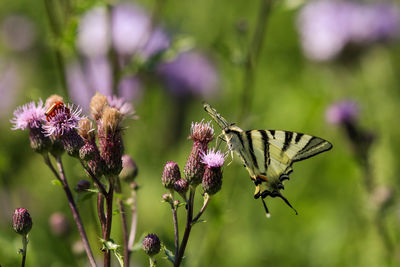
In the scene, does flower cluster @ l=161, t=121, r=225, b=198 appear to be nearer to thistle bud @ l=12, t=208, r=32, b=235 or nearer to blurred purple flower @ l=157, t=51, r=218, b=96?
thistle bud @ l=12, t=208, r=32, b=235

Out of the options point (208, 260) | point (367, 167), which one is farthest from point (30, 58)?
point (367, 167)

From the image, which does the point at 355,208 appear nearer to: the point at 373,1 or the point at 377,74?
the point at 377,74

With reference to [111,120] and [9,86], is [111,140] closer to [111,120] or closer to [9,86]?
[111,120]

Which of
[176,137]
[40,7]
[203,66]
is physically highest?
[40,7]

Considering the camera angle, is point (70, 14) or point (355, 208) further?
point (355, 208)

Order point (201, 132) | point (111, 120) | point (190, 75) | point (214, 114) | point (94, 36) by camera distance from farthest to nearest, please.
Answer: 1. point (190, 75)
2. point (94, 36)
3. point (214, 114)
4. point (201, 132)
5. point (111, 120)

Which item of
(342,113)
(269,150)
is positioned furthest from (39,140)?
(342,113)

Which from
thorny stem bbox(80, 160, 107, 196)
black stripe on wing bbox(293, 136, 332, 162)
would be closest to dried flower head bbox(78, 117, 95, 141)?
thorny stem bbox(80, 160, 107, 196)
